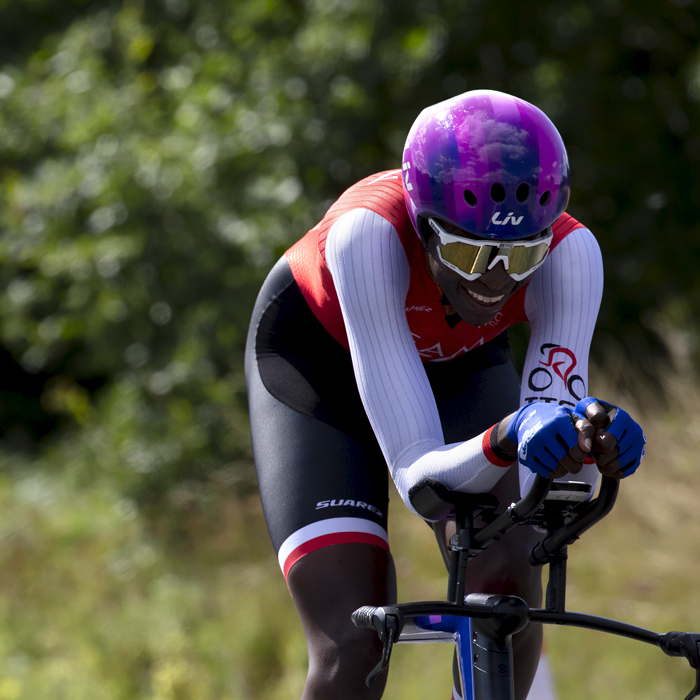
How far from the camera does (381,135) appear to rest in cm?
663

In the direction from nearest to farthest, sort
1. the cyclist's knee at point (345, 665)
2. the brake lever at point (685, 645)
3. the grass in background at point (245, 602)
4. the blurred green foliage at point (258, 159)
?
the brake lever at point (685, 645)
the cyclist's knee at point (345, 665)
the grass in background at point (245, 602)
the blurred green foliage at point (258, 159)

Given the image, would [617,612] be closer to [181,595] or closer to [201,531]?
[181,595]

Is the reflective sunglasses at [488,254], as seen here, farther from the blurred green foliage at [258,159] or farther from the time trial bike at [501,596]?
the blurred green foliage at [258,159]

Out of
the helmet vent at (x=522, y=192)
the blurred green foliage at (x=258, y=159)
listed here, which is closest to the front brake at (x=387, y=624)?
the helmet vent at (x=522, y=192)

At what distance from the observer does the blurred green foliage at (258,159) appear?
6355 millimetres

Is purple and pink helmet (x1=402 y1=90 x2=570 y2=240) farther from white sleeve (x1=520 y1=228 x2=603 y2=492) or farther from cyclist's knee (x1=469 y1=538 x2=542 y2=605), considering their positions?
cyclist's knee (x1=469 y1=538 x2=542 y2=605)

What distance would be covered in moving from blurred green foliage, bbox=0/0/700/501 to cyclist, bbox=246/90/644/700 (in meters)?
3.72

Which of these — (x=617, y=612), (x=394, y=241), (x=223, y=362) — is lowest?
(x=617, y=612)

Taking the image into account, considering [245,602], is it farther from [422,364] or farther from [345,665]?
Answer: [422,364]

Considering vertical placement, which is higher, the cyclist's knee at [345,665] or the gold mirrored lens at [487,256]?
the gold mirrored lens at [487,256]

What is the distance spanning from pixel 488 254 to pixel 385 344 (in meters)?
0.31

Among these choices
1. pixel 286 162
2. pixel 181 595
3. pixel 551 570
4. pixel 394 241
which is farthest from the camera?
pixel 286 162

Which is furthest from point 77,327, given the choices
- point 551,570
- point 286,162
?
point 551,570

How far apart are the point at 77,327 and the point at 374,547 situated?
5669 mm
